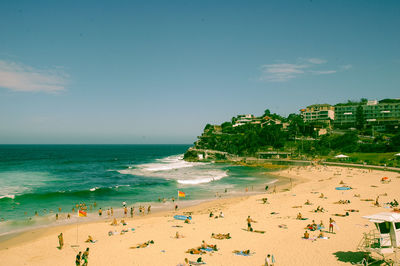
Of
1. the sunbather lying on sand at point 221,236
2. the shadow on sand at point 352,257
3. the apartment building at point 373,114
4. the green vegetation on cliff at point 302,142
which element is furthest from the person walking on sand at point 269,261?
the apartment building at point 373,114

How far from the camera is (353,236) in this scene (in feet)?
62.0

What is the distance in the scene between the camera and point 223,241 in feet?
64.1

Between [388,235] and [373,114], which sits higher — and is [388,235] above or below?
below

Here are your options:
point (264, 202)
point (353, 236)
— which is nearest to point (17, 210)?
point (264, 202)

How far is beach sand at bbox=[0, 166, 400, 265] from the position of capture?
54.4 feet

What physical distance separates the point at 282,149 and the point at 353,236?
82.9 metres

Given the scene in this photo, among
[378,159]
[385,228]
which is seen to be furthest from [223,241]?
[378,159]

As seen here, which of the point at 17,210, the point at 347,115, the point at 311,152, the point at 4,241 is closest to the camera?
the point at 4,241

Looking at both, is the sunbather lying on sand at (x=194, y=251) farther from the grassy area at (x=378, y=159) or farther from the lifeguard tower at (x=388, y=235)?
the grassy area at (x=378, y=159)

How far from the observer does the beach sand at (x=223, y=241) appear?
54.4 feet

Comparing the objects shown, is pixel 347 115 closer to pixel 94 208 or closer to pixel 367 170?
pixel 367 170

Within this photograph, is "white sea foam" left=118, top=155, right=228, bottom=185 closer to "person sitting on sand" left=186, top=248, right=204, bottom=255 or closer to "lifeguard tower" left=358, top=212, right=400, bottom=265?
"person sitting on sand" left=186, top=248, right=204, bottom=255

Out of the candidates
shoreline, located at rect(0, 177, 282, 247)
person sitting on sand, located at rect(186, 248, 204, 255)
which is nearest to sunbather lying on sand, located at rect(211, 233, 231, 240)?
person sitting on sand, located at rect(186, 248, 204, 255)

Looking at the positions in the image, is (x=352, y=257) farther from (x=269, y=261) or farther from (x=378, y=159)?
(x=378, y=159)
